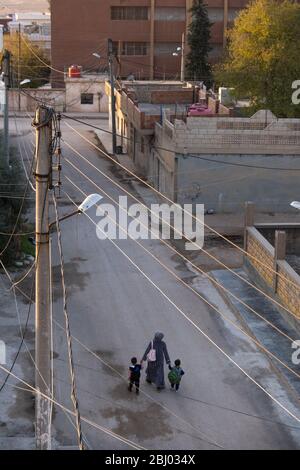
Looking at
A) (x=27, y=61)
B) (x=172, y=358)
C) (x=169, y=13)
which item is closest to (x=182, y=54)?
(x=169, y=13)

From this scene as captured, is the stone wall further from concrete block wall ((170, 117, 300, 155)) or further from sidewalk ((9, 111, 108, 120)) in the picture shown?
sidewalk ((9, 111, 108, 120))

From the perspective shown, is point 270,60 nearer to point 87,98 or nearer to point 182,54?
point 182,54

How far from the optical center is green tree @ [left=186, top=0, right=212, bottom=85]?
187 ft

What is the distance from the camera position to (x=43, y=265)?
10.8m

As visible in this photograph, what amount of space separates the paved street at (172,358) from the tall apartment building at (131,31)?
38.6 m

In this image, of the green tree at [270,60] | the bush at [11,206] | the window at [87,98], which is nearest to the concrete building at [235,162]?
the bush at [11,206]

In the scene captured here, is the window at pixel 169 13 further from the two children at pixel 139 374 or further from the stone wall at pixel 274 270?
the two children at pixel 139 374

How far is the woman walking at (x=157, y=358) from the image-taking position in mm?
14902

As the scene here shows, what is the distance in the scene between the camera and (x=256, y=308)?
19.1 m

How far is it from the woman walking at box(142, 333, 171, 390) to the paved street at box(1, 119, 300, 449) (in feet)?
0.94

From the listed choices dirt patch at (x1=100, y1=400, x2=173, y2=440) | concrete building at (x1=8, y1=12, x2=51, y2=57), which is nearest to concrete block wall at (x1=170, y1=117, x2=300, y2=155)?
dirt patch at (x1=100, y1=400, x2=173, y2=440)

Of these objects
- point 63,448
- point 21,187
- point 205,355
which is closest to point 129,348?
point 205,355

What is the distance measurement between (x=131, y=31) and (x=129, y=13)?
1.32m

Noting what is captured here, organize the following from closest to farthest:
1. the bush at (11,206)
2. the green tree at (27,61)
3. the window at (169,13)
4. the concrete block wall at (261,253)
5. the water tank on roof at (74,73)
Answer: the concrete block wall at (261,253) < the bush at (11,206) < the water tank on roof at (74,73) < the window at (169,13) < the green tree at (27,61)
